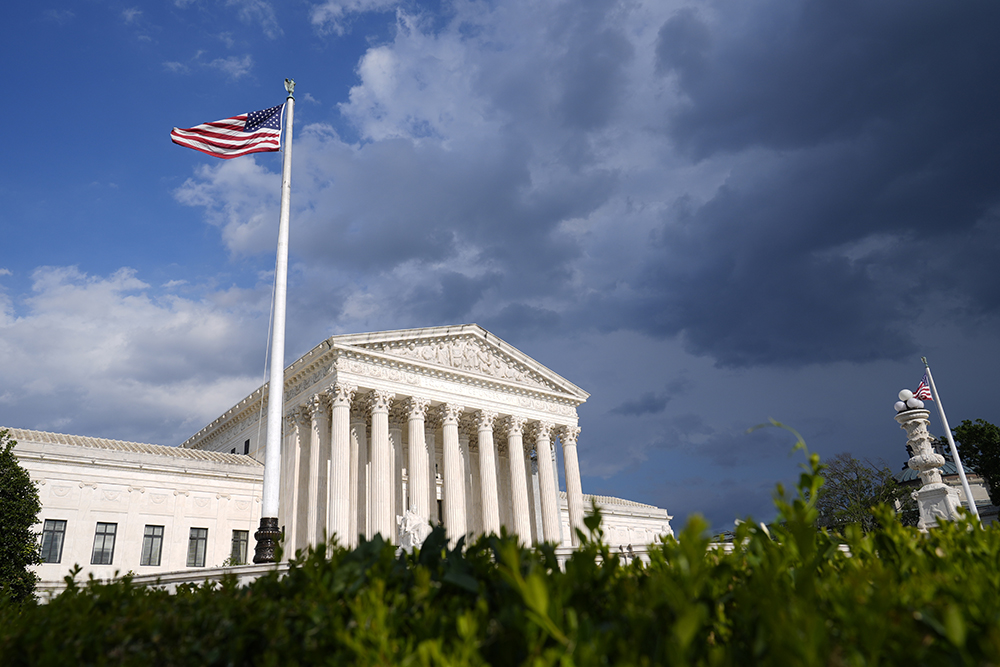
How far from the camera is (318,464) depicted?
133 ft

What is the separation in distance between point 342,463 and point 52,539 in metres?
16.8

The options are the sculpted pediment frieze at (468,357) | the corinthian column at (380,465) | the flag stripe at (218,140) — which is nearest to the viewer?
the flag stripe at (218,140)

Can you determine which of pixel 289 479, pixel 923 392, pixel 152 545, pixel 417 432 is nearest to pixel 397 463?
pixel 417 432

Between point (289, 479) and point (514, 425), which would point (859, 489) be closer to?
point (514, 425)

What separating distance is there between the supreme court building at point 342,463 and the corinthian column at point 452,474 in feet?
0.34

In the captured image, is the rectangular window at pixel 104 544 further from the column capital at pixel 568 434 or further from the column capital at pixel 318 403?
the column capital at pixel 568 434

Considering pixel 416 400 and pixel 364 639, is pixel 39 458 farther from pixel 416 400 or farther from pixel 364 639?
pixel 364 639

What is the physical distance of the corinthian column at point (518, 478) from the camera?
46219 millimetres

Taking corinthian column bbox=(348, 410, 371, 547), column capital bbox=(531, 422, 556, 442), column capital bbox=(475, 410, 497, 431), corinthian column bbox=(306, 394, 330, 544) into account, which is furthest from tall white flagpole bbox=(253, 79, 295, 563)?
column capital bbox=(531, 422, 556, 442)

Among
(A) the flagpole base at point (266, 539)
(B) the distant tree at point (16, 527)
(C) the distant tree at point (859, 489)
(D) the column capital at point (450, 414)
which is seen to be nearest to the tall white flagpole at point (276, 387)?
(A) the flagpole base at point (266, 539)

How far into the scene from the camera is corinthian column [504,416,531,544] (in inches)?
1820

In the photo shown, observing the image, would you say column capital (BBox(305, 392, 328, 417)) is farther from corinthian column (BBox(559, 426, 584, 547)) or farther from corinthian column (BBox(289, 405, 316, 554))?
corinthian column (BBox(559, 426, 584, 547))

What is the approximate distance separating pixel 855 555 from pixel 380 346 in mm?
39113

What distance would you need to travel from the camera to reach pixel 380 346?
42.6 meters
